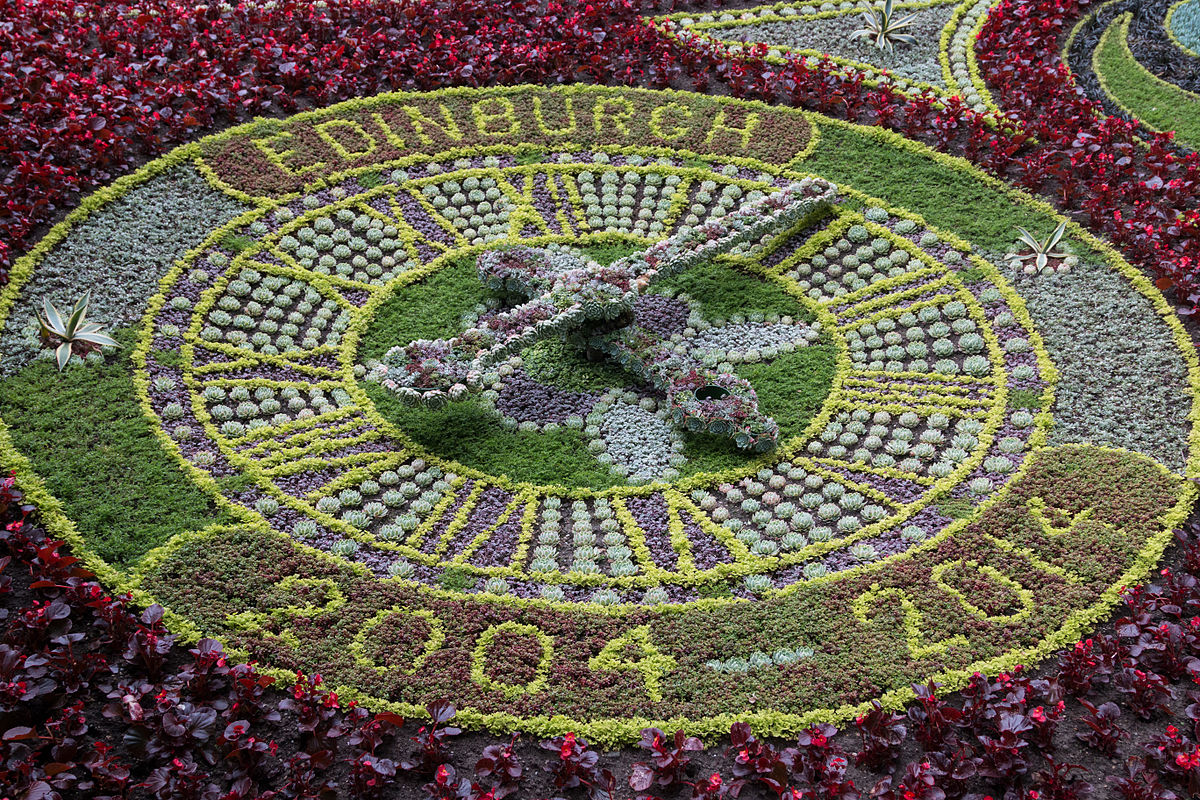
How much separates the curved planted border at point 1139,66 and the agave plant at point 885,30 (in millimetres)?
2280

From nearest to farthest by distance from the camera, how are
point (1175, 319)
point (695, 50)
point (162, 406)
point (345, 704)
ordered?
1. point (345, 704)
2. point (162, 406)
3. point (1175, 319)
4. point (695, 50)

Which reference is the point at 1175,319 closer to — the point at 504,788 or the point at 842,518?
the point at 842,518

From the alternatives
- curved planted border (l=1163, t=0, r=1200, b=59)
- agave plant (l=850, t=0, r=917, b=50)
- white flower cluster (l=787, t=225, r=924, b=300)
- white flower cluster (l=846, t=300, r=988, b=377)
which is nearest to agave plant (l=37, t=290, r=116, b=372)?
white flower cluster (l=787, t=225, r=924, b=300)

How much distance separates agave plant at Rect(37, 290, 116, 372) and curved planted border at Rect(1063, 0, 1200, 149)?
1281 cm

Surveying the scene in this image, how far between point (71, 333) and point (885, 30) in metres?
11.6

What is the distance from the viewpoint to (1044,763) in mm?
7430

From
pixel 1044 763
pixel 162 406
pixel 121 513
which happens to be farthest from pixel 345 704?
pixel 1044 763

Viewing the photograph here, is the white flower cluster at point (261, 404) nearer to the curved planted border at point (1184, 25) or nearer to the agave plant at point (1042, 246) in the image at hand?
the agave plant at point (1042, 246)

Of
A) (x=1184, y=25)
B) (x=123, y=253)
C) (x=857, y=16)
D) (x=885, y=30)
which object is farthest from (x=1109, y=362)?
(x=123, y=253)

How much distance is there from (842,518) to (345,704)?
4444mm

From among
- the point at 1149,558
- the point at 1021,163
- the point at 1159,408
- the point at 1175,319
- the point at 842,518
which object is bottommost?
the point at 842,518

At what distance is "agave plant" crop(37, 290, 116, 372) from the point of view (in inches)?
412

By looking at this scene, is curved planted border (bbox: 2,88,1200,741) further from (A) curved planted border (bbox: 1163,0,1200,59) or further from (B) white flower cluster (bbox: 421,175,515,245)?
(A) curved planted border (bbox: 1163,0,1200,59)

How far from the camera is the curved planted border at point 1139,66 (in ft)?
46.7
